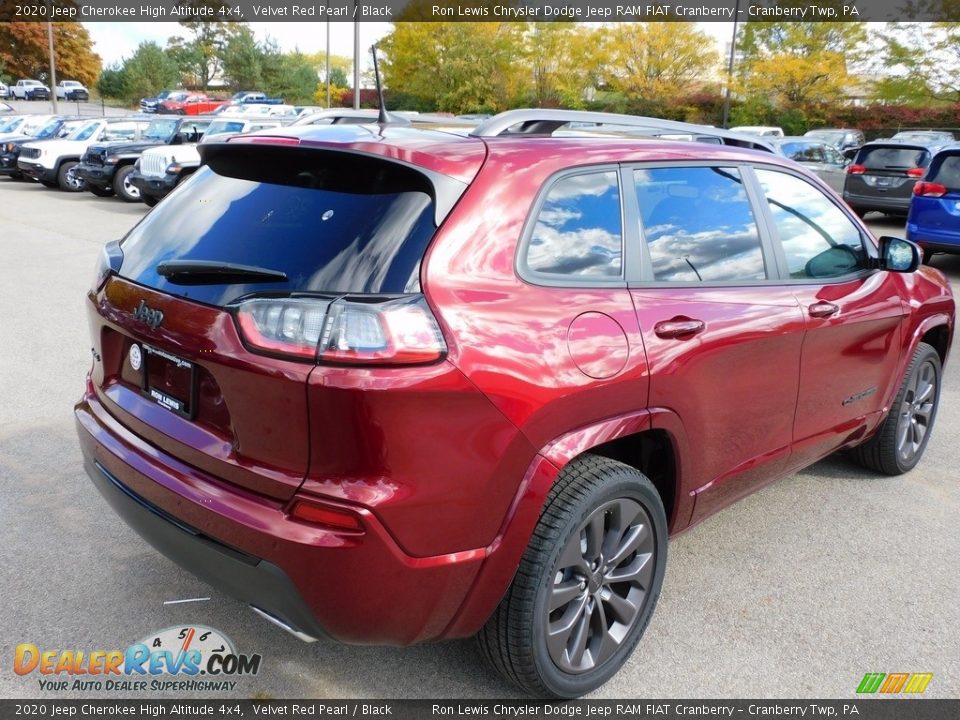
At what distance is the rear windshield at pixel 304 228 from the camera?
7.70 feet

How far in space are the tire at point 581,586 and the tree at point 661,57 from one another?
3938cm

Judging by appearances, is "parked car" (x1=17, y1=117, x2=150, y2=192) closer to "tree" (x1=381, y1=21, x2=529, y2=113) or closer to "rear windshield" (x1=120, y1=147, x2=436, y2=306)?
"rear windshield" (x1=120, y1=147, x2=436, y2=306)

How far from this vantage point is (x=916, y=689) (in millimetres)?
2934

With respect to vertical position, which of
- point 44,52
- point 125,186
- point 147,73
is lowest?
point 125,186

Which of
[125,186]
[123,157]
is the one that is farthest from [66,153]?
[125,186]

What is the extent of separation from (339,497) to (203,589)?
56.3 inches

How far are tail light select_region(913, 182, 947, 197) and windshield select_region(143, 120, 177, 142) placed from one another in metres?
15.0

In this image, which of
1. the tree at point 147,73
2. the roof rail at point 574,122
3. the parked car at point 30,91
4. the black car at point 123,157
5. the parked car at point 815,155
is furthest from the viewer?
the tree at point 147,73

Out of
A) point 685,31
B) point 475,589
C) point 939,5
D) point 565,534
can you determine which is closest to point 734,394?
point 565,534

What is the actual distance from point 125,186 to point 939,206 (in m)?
15.0

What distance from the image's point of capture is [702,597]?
3.44 metres

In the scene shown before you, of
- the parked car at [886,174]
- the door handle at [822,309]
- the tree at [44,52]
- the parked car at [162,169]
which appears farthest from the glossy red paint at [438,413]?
the tree at [44,52]

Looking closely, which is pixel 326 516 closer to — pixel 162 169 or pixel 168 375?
pixel 168 375

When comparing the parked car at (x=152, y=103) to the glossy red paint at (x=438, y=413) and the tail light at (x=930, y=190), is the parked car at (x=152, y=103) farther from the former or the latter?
the glossy red paint at (x=438, y=413)
